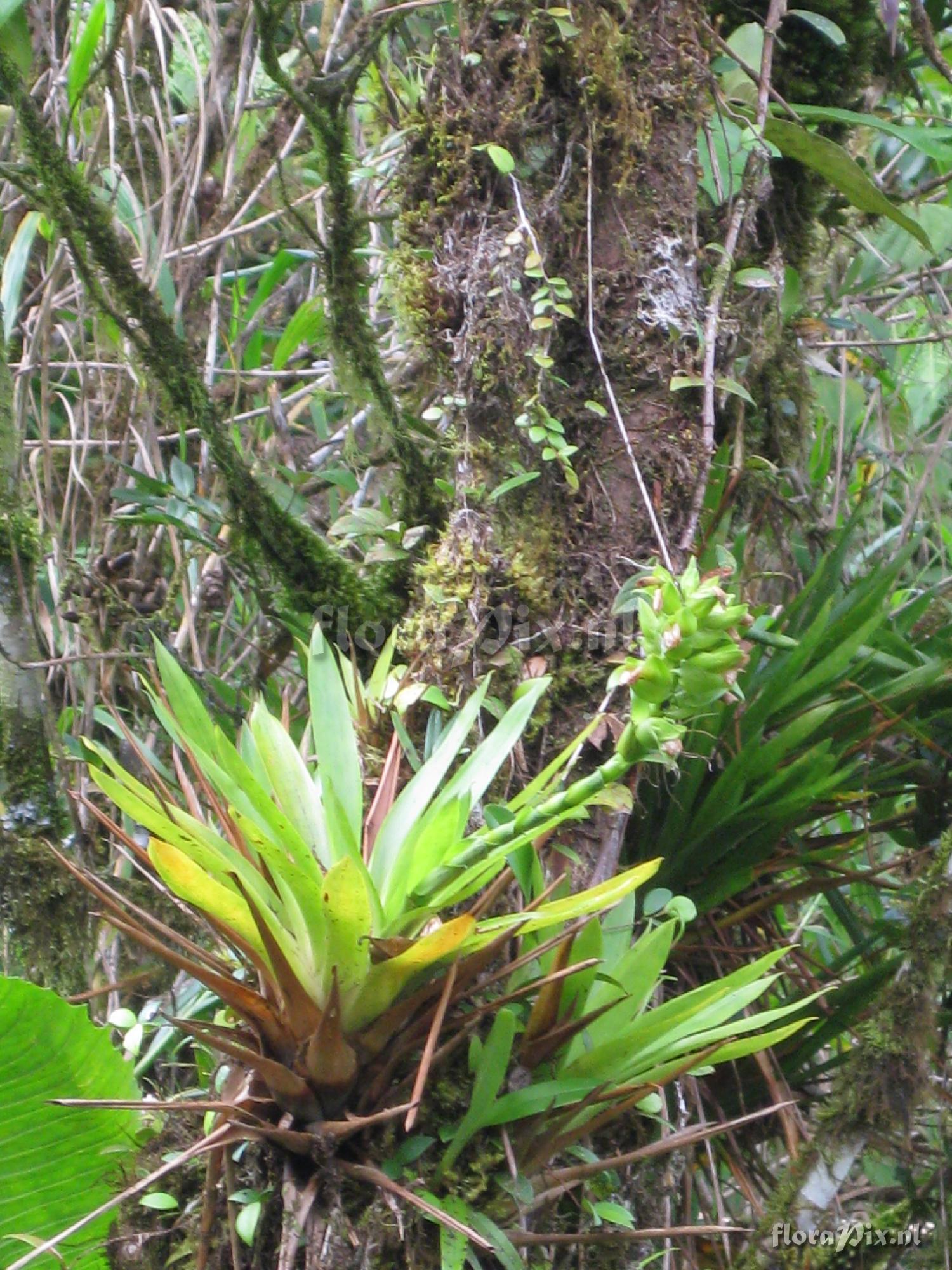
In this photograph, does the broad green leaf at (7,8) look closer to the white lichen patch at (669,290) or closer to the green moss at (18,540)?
the green moss at (18,540)

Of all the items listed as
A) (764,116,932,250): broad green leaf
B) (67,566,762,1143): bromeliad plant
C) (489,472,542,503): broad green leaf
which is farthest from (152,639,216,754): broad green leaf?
(764,116,932,250): broad green leaf

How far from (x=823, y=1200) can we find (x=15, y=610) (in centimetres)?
117

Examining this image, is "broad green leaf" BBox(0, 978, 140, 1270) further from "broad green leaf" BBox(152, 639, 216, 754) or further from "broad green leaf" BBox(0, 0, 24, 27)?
"broad green leaf" BBox(0, 0, 24, 27)

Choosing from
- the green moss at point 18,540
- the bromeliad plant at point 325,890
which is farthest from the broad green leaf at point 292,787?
the green moss at point 18,540

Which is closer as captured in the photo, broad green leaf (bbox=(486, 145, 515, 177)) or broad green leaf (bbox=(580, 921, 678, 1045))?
broad green leaf (bbox=(580, 921, 678, 1045))

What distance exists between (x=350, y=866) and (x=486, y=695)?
0.39 metres

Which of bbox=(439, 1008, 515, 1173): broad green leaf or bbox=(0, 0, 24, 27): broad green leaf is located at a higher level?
bbox=(0, 0, 24, 27): broad green leaf

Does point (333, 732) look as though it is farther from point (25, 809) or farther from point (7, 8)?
point (7, 8)

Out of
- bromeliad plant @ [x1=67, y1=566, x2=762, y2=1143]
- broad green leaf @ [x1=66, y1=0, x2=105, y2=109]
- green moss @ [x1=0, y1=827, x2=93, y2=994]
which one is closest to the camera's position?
bromeliad plant @ [x1=67, y1=566, x2=762, y2=1143]

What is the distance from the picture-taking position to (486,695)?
114 cm

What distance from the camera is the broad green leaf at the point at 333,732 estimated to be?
0.98m

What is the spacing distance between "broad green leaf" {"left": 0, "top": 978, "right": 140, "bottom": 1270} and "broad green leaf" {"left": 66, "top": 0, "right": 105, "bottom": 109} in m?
1.10

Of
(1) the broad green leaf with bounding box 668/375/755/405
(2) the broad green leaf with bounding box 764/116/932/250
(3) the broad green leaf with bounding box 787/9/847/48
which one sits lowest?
(1) the broad green leaf with bounding box 668/375/755/405

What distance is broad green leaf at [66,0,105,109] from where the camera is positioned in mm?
1428
